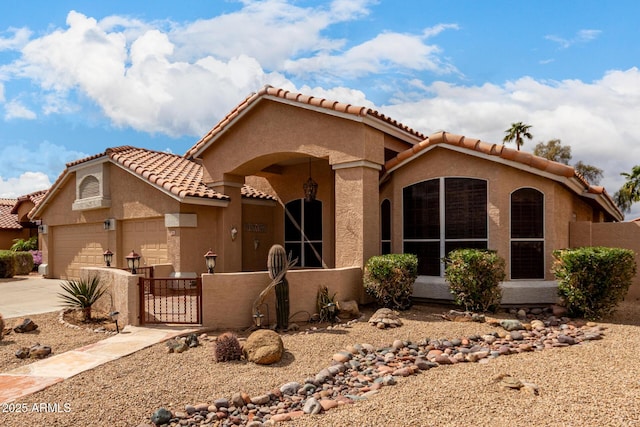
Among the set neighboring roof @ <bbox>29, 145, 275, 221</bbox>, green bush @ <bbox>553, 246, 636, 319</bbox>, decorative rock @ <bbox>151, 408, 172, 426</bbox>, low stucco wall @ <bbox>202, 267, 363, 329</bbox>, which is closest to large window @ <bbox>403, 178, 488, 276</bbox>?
green bush @ <bbox>553, 246, 636, 319</bbox>

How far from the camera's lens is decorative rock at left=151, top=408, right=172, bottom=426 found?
5.56 metres

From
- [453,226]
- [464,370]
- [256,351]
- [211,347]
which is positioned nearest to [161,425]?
[256,351]

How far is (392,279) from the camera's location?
10664 millimetres

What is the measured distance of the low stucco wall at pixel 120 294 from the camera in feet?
32.4

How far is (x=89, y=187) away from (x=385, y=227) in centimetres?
1246

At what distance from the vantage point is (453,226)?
11602 millimetres

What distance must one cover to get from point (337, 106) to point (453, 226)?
4593 millimetres

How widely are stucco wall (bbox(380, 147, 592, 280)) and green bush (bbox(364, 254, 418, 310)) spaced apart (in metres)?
2.32

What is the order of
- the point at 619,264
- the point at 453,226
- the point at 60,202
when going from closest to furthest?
the point at 619,264 < the point at 453,226 < the point at 60,202

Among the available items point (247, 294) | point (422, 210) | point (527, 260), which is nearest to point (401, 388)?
point (247, 294)

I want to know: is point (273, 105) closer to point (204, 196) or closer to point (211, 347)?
point (204, 196)

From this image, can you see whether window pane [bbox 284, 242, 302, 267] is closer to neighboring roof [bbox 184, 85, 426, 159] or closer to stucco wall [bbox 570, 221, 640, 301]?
neighboring roof [bbox 184, 85, 426, 159]

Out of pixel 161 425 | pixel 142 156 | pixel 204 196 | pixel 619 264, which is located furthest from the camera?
pixel 142 156

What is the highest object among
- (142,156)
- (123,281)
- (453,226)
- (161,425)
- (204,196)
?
(142,156)
